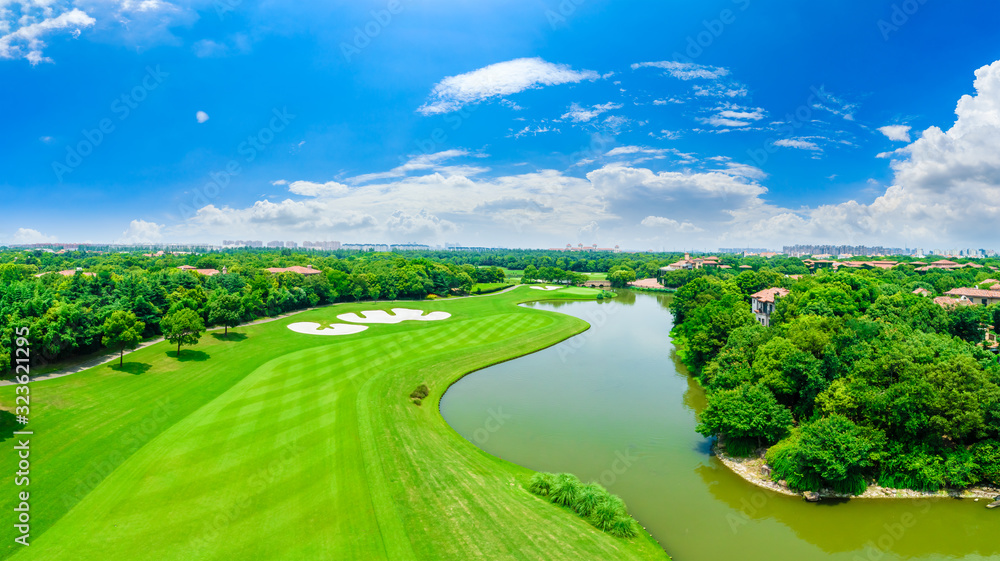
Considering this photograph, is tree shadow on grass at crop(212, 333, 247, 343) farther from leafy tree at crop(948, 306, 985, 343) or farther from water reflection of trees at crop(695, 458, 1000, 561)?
leafy tree at crop(948, 306, 985, 343)

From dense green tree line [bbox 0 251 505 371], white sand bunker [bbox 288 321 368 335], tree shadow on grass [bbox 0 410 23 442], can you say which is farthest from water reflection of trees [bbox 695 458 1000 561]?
white sand bunker [bbox 288 321 368 335]

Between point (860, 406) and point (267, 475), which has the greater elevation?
point (860, 406)

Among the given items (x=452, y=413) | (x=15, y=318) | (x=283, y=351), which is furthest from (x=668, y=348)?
(x=15, y=318)

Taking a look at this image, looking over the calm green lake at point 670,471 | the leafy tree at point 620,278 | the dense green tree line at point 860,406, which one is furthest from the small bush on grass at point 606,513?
the leafy tree at point 620,278

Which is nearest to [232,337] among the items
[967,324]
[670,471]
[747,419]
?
[670,471]

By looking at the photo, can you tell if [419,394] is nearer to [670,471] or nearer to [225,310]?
[670,471]

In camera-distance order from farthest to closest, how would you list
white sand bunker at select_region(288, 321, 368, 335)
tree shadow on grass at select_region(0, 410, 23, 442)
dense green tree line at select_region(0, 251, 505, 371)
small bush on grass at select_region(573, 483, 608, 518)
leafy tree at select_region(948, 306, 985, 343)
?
1. white sand bunker at select_region(288, 321, 368, 335)
2. leafy tree at select_region(948, 306, 985, 343)
3. dense green tree line at select_region(0, 251, 505, 371)
4. tree shadow on grass at select_region(0, 410, 23, 442)
5. small bush on grass at select_region(573, 483, 608, 518)
